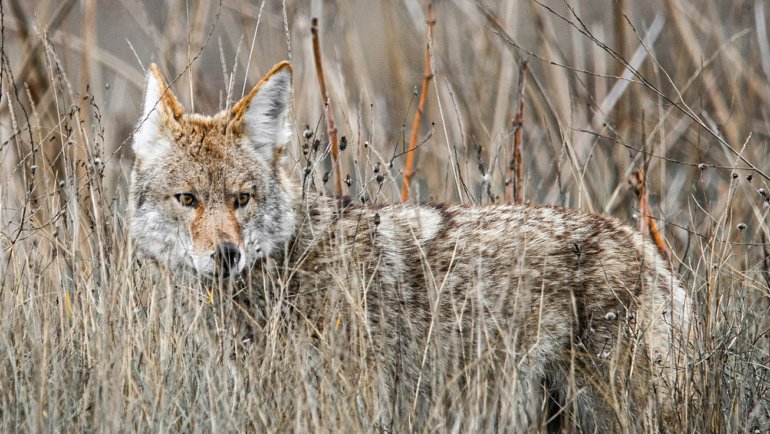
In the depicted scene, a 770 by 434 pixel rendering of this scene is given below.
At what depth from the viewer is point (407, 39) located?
8.91 meters

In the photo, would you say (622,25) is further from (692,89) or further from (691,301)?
(691,301)

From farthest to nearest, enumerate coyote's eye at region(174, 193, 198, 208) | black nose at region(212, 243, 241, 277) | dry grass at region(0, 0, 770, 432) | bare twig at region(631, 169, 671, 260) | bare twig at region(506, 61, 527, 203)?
bare twig at region(506, 61, 527, 203) → bare twig at region(631, 169, 671, 260) → coyote's eye at region(174, 193, 198, 208) → black nose at region(212, 243, 241, 277) → dry grass at region(0, 0, 770, 432)

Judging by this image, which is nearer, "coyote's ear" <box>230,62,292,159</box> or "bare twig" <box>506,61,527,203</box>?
"coyote's ear" <box>230,62,292,159</box>

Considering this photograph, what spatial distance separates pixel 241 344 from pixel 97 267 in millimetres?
1028

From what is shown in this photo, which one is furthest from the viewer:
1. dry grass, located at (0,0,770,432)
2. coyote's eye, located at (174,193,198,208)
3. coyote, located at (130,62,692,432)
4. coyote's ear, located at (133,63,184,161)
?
coyote's ear, located at (133,63,184,161)

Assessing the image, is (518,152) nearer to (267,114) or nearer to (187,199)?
Answer: (267,114)

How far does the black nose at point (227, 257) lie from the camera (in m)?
4.12

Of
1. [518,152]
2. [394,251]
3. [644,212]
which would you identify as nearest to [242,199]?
[394,251]

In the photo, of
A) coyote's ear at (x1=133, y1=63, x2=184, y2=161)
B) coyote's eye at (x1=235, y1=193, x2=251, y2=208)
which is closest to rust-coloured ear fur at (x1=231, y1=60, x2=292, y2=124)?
coyote's ear at (x1=133, y1=63, x2=184, y2=161)

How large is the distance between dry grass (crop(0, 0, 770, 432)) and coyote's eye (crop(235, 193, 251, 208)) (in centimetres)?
36

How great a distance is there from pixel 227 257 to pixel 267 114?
95 centimetres

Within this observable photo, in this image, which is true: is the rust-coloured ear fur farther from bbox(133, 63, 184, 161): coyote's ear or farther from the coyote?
bbox(133, 63, 184, 161): coyote's ear

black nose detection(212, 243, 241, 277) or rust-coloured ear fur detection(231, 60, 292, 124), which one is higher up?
rust-coloured ear fur detection(231, 60, 292, 124)

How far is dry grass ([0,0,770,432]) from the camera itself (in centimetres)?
337
